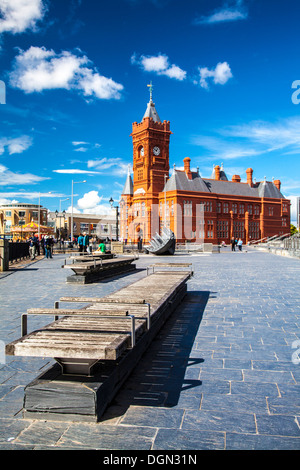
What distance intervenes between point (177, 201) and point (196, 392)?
212 feet

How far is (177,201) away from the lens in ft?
223

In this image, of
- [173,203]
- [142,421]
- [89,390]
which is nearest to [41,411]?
[89,390]

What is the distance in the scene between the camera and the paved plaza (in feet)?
9.86

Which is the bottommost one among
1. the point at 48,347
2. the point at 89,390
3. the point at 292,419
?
the point at 292,419

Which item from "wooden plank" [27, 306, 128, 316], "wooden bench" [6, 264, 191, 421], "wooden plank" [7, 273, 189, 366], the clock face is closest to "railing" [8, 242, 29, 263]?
"wooden plank" [7, 273, 189, 366]

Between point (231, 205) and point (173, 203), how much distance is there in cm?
1643

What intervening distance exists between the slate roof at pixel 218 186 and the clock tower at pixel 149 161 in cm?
293

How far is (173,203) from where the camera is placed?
68.3 m

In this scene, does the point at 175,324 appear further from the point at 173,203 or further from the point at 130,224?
the point at 130,224

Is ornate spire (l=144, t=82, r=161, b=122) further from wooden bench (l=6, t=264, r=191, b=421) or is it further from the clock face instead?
wooden bench (l=6, t=264, r=191, b=421)

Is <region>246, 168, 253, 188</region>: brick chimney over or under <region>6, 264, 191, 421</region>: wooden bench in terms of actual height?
over

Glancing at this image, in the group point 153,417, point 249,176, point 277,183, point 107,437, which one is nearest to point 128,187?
point 249,176
